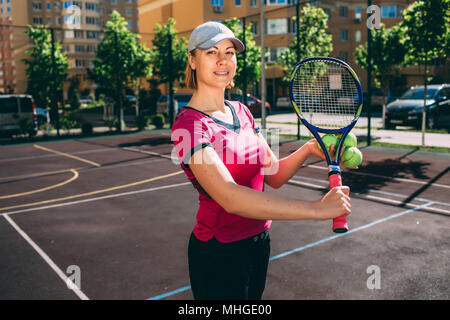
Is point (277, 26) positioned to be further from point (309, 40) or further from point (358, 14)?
point (309, 40)

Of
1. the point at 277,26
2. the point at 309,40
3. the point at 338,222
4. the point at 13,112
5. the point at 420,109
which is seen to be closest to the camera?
the point at 338,222

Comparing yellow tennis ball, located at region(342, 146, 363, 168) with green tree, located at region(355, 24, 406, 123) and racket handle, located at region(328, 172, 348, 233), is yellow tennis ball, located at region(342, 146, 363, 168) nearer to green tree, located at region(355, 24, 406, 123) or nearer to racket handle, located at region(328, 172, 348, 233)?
racket handle, located at region(328, 172, 348, 233)

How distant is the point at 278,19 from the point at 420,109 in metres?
30.4

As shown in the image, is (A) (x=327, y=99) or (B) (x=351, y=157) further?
(A) (x=327, y=99)

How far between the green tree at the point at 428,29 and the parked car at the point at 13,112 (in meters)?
18.6

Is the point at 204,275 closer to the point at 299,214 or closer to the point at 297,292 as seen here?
the point at 299,214

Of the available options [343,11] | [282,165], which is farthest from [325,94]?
[343,11]

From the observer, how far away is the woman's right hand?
1890mm

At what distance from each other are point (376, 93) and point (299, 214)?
4303cm

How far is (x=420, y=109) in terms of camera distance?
2112 cm

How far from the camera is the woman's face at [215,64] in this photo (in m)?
2.37

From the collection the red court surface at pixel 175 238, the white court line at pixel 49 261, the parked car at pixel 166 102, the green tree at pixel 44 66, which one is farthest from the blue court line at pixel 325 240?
the parked car at pixel 166 102

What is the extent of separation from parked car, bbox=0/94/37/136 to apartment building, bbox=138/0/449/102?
26269 mm

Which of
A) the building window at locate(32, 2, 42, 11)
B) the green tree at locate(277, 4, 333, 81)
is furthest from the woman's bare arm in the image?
the building window at locate(32, 2, 42, 11)
